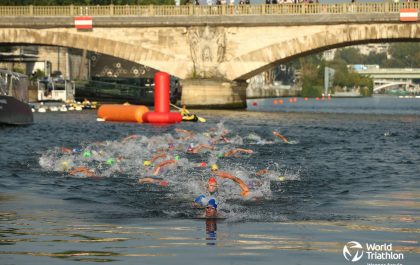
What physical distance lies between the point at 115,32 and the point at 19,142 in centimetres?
4949

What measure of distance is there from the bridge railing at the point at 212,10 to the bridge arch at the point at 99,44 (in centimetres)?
173

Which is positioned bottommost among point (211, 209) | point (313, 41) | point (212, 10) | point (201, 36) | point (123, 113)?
point (123, 113)

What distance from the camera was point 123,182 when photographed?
31234mm

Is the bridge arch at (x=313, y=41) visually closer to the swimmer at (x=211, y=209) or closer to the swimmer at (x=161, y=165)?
the swimmer at (x=161, y=165)

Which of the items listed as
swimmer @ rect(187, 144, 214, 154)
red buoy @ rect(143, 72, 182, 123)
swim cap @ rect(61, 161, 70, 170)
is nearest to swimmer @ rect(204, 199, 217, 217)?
swim cap @ rect(61, 161, 70, 170)

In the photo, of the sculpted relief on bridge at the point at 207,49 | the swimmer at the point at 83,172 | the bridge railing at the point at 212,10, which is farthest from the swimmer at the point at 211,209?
the sculpted relief on bridge at the point at 207,49

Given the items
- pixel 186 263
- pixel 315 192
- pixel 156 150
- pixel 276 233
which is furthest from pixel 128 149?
pixel 186 263

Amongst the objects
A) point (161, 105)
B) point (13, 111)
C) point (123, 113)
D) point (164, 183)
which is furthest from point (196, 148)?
point (123, 113)

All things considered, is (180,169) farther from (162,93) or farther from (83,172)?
(162,93)

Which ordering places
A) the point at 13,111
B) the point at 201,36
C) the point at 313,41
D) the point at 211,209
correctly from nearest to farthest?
1. the point at 211,209
2. the point at 13,111
3. the point at 313,41
4. the point at 201,36

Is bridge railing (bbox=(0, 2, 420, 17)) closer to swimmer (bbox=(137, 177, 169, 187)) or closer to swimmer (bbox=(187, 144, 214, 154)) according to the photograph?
swimmer (bbox=(187, 144, 214, 154))

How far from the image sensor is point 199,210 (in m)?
24.0

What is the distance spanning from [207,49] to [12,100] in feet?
119

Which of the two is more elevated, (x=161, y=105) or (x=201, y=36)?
(x=201, y=36)
